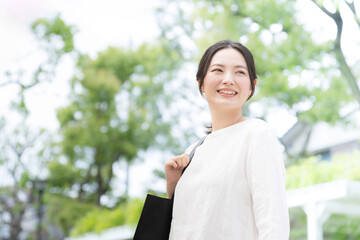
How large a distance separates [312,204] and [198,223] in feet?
14.2

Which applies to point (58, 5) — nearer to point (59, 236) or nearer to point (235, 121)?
point (59, 236)

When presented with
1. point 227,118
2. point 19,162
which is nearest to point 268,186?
point 227,118

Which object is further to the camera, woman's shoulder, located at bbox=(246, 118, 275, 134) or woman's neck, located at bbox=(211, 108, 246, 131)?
woman's neck, located at bbox=(211, 108, 246, 131)

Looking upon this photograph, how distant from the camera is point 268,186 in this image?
886mm

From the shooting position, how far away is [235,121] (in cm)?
108

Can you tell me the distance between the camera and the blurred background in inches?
328

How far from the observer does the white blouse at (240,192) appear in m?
0.88

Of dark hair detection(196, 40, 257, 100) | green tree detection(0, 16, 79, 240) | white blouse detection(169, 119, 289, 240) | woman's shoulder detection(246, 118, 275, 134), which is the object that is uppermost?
dark hair detection(196, 40, 257, 100)

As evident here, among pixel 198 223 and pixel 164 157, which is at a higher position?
pixel 198 223

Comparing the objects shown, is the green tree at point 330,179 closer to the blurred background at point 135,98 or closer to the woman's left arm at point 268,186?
the blurred background at point 135,98

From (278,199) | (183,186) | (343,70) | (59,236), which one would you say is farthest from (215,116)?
(59,236)

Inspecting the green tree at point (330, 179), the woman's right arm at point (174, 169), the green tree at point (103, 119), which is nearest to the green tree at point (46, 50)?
the green tree at point (103, 119)

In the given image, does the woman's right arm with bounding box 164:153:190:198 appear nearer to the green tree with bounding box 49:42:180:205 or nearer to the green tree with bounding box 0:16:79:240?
the green tree with bounding box 0:16:79:240

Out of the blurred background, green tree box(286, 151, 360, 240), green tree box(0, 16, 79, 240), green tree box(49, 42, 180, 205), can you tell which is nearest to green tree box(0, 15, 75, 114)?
the blurred background
